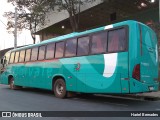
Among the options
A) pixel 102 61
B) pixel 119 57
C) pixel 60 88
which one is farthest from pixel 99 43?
pixel 60 88

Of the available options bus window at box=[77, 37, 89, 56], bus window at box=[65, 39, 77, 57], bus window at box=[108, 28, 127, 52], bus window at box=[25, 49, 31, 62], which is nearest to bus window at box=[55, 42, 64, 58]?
bus window at box=[65, 39, 77, 57]

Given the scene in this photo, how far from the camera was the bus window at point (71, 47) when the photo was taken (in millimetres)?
14172

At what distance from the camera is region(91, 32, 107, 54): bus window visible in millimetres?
12445

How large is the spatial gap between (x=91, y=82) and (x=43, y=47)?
4.94m

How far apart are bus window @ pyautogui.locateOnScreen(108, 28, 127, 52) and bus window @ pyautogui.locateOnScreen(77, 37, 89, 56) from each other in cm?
151

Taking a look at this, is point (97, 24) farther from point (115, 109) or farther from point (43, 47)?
point (115, 109)

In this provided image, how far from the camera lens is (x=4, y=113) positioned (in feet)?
32.4

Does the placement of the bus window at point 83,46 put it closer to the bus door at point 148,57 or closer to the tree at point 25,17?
the bus door at point 148,57

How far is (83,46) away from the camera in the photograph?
1363 centimetres


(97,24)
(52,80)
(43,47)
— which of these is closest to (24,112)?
(52,80)

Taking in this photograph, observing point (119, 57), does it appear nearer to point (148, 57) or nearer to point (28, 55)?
point (148, 57)

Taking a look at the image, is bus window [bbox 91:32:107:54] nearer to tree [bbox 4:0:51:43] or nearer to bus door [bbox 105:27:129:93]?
bus door [bbox 105:27:129:93]

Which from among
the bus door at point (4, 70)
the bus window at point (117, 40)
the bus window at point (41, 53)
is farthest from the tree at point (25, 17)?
the bus window at point (117, 40)

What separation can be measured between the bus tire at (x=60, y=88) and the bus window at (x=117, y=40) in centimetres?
372
